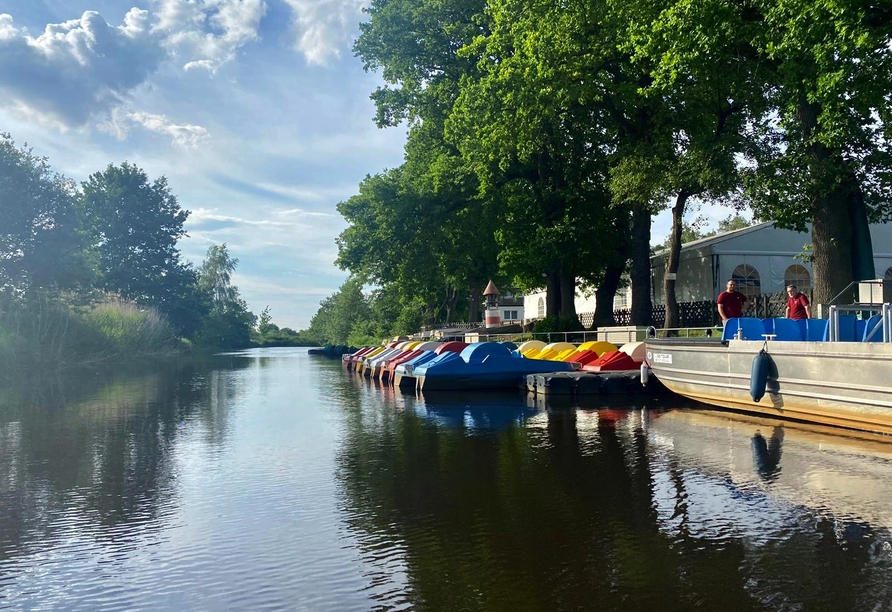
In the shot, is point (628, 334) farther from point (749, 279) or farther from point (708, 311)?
point (749, 279)

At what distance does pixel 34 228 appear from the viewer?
42.1 metres

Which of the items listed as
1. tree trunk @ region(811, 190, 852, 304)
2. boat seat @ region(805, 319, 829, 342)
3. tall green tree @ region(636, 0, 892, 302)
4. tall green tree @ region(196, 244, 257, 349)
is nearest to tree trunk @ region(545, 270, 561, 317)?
tall green tree @ region(636, 0, 892, 302)

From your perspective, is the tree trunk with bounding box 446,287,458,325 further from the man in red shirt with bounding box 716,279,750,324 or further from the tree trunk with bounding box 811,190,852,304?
the man in red shirt with bounding box 716,279,750,324

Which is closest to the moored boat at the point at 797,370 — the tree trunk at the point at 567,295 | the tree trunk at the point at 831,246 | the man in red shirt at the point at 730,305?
the man in red shirt at the point at 730,305

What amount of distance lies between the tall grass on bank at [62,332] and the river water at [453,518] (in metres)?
27.2

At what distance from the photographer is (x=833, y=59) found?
666 inches

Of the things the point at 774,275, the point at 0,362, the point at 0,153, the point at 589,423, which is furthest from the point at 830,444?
the point at 0,153

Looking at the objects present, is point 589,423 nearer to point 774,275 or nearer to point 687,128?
point 687,128

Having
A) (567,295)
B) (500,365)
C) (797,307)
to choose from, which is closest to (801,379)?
(797,307)

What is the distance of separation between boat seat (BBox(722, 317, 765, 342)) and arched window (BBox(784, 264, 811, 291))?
26.6m

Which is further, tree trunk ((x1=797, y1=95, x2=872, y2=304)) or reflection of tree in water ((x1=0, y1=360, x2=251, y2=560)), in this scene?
tree trunk ((x1=797, y1=95, x2=872, y2=304))

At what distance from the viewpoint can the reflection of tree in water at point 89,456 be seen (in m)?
7.86

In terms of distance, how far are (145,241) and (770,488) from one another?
85979mm

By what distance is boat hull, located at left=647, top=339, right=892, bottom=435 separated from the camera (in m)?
11.6
